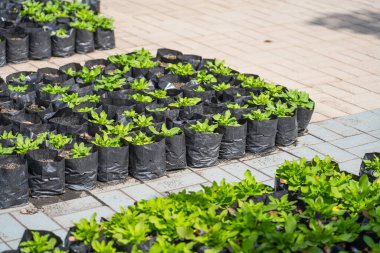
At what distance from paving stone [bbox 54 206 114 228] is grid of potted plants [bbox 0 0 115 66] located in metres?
4.30

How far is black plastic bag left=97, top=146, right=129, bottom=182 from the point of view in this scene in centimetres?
752

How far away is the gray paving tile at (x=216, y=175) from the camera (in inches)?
306

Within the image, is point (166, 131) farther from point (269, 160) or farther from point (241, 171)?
point (269, 160)

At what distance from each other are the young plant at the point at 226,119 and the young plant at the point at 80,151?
59.3 inches

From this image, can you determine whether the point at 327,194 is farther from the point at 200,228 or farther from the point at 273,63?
the point at 273,63

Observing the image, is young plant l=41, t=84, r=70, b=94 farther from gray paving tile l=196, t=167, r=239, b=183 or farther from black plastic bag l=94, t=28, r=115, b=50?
black plastic bag l=94, t=28, r=115, b=50

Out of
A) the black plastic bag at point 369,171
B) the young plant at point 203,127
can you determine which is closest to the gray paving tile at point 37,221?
the young plant at point 203,127

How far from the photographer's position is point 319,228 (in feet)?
18.1

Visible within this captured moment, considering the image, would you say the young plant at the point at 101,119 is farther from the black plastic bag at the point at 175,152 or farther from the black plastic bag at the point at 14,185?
the black plastic bag at the point at 14,185

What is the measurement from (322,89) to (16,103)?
4.06 meters

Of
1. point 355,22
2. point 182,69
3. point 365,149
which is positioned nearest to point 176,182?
point 365,149

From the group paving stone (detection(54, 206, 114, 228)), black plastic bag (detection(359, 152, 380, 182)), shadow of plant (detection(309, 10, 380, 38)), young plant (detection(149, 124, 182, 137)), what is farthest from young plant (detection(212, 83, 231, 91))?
shadow of plant (detection(309, 10, 380, 38))

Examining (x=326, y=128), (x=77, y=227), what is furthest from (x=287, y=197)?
(x=326, y=128)

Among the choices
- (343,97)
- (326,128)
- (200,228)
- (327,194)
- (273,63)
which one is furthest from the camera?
(273,63)
